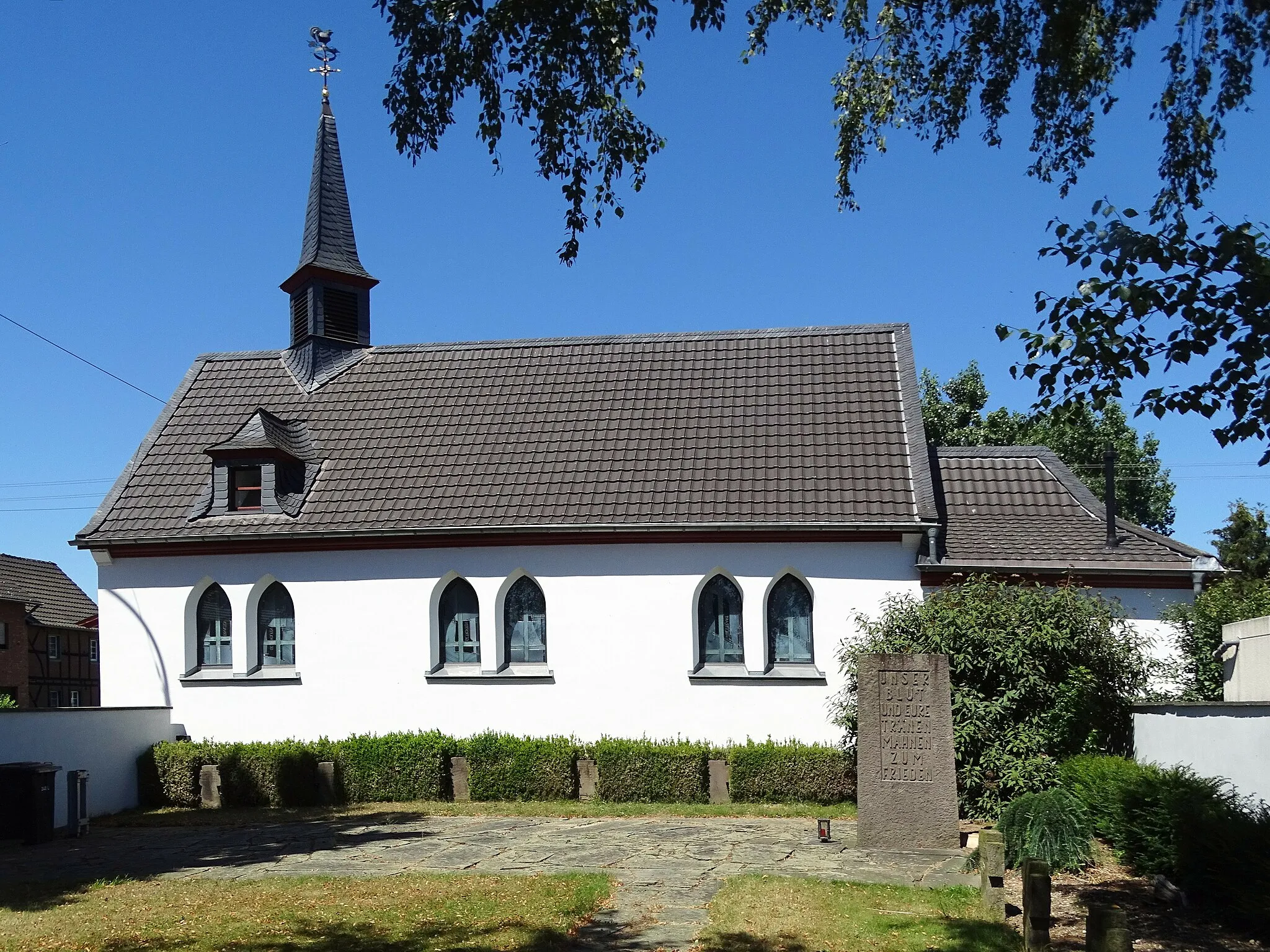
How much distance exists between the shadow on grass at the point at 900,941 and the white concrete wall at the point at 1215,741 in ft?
11.0

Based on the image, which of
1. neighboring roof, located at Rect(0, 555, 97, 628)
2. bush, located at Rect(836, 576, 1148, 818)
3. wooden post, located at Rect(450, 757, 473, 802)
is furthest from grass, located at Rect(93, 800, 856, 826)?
neighboring roof, located at Rect(0, 555, 97, 628)

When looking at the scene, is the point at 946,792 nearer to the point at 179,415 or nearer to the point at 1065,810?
the point at 1065,810

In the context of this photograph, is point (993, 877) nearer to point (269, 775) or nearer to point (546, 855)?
point (546, 855)

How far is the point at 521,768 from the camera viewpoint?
18.9 metres

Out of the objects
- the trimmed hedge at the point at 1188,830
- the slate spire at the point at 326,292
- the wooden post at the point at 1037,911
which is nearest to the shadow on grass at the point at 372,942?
the wooden post at the point at 1037,911

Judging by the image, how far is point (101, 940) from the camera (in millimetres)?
9539

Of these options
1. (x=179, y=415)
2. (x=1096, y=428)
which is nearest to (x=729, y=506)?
(x=179, y=415)

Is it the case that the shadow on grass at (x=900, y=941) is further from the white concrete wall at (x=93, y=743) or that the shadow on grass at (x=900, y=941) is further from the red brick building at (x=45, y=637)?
the red brick building at (x=45, y=637)

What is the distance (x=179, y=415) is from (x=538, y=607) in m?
9.15

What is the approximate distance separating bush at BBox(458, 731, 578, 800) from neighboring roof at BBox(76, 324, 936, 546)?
358cm

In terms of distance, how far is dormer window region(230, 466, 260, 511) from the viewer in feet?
70.3

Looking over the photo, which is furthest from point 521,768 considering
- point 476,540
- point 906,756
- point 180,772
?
point 906,756

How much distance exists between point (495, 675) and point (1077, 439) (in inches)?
1160

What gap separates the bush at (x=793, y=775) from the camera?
58.7 feet
